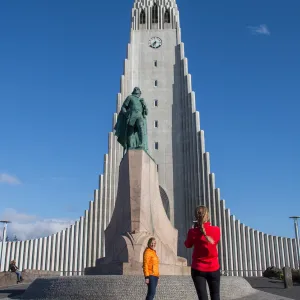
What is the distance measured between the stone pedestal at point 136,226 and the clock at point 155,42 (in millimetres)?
19818

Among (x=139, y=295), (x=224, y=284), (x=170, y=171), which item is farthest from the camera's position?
(x=170, y=171)

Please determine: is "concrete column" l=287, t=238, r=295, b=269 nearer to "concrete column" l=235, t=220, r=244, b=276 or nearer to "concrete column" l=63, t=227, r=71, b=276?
"concrete column" l=235, t=220, r=244, b=276

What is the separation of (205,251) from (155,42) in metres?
27.3

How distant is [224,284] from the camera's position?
8203 millimetres

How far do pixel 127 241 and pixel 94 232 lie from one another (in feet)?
51.8

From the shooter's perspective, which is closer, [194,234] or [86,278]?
[194,234]

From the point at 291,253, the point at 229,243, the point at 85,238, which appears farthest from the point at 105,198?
the point at 291,253

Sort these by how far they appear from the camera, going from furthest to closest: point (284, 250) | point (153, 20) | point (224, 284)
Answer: point (153, 20) → point (284, 250) → point (224, 284)

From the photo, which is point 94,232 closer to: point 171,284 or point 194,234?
point 171,284

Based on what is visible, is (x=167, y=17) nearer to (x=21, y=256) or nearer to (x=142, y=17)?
A: (x=142, y=17)

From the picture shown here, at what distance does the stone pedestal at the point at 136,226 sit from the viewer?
929cm

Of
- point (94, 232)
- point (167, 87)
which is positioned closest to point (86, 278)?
point (94, 232)

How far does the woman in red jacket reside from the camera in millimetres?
3771

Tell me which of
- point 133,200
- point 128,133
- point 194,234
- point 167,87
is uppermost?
point 167,87
